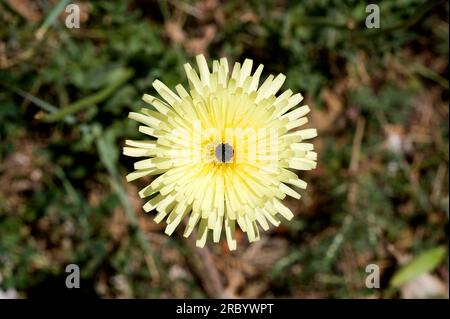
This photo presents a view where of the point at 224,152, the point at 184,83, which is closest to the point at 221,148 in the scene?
the point at 224,152

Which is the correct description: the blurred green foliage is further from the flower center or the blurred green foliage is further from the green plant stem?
the flower center

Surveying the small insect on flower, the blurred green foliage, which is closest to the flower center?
the small insect on flower

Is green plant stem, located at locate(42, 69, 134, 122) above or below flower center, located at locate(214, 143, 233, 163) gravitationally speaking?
above

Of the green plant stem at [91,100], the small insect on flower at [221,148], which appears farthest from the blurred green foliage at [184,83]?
the small insect on flower at [221,148]

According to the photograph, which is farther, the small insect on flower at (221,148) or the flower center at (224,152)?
the flower center at (224,152)

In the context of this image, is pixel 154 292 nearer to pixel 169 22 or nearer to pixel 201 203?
pixel 201 203

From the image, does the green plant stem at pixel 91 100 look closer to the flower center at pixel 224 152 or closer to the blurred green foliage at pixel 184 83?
the blurred green foliage at pixel 184 83

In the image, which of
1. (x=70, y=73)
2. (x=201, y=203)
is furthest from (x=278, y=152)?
(x=70, y=73)

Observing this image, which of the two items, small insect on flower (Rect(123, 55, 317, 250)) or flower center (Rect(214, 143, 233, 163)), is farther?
flower center (Rect(214, 143, 233, 163))
